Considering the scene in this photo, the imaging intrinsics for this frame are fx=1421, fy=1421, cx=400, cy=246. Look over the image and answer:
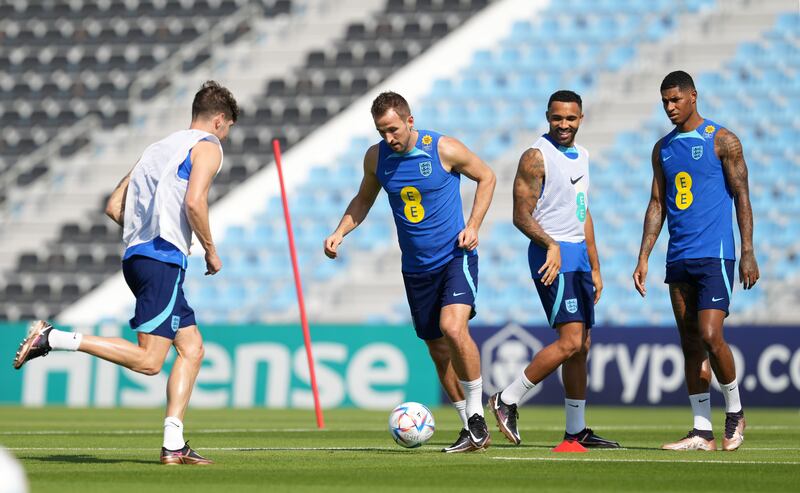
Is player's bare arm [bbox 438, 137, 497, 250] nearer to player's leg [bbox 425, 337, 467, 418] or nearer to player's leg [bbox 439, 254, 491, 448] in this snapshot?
player's leg [bbox 439, 254, 491, 448]

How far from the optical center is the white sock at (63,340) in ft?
25.1

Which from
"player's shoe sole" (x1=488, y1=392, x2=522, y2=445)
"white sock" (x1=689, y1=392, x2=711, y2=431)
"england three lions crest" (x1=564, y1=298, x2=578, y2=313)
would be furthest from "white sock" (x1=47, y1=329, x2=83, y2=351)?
"white sock" (x1=689, y1=392, x2=711, y2=431)

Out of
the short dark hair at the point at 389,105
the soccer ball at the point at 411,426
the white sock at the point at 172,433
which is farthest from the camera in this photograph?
the soccer ball at the point at 411,426

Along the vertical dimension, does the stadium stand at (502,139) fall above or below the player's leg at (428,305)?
above

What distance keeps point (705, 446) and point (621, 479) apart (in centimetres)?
231

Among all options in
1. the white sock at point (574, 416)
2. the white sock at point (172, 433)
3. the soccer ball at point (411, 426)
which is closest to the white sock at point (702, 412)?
the white sock at point (574, 416)

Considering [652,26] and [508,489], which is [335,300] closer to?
[652,26]

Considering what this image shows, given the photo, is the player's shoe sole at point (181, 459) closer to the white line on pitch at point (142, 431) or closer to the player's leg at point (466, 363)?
the player's leg at point (466, 363)

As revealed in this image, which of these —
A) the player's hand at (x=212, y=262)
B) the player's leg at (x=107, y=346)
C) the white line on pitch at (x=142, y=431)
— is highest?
the player's hand at (x=212, y=262)

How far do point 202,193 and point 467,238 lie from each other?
6.25 feet

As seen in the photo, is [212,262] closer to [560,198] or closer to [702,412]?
[560,198]

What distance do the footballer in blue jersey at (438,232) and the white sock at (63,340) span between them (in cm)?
193

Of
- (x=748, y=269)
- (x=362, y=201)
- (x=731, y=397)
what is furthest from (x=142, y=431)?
(x=748, y=269)

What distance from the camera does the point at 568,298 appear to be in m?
9.26
